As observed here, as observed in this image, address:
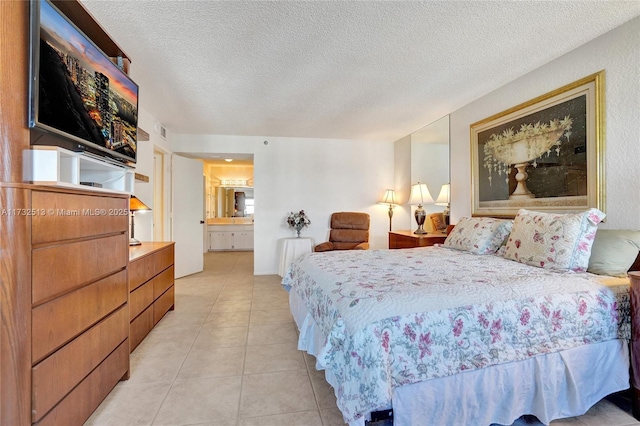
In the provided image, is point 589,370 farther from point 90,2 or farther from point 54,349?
point 90,2

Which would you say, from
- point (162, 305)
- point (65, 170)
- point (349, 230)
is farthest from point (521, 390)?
point (349, 230)

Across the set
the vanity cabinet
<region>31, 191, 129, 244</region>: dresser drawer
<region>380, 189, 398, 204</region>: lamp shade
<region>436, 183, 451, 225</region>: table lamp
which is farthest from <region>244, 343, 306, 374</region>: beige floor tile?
the vanity cabinet

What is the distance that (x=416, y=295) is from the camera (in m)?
1.35

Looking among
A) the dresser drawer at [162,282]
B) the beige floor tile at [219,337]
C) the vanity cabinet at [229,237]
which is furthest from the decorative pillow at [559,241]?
the vanity cabinet at [229,237]

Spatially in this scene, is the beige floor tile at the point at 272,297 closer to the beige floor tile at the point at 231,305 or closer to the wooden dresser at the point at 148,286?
the beige floor tile at the point at 231,305

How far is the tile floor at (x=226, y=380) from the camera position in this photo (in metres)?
1.50

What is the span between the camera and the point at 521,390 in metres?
1.40

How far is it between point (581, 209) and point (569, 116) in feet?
2.43

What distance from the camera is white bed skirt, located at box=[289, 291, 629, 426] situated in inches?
49.9

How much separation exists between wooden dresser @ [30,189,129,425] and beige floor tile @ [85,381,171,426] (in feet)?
0.22

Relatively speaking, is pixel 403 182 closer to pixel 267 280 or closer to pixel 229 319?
pixel 267 280

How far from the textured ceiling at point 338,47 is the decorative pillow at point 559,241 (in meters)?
1.30

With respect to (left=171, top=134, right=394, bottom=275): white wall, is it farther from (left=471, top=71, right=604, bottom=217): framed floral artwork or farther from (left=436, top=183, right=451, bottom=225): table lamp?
(left=471, top=71, right=604, bottom=217): framed floral artwork

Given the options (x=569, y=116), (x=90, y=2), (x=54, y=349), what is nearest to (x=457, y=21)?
(x=569, y=116)
